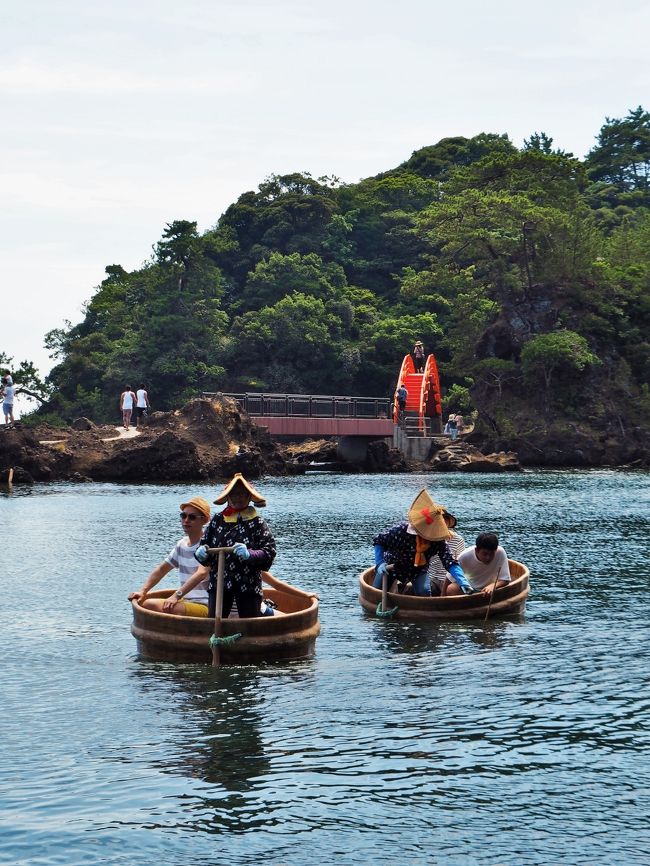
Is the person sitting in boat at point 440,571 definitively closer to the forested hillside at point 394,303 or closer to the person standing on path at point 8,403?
the person standing on path at point 8,403

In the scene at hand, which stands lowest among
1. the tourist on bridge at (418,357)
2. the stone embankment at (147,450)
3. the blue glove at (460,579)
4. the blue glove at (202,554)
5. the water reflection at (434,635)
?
the water reflection at (434,635)

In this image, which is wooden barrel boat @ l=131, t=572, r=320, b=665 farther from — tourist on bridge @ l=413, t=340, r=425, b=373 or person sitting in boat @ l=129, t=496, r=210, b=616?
tourist on bridge @ l=413, t=340, r=425, b=373

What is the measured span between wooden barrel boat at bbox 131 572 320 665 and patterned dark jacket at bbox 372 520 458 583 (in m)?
2.68

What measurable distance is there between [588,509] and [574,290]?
36488 mm

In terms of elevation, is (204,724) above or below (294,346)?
below

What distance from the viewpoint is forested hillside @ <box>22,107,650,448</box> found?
73.4 m

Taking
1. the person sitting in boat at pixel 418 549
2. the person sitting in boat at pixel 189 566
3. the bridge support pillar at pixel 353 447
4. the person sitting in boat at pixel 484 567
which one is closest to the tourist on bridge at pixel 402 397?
the bridge support pillar at pixel 353 447

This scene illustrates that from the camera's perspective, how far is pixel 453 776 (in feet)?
35.1

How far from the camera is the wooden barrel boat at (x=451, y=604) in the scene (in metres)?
17.4

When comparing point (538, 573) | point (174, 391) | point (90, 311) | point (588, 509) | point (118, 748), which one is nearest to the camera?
point (118, 748)

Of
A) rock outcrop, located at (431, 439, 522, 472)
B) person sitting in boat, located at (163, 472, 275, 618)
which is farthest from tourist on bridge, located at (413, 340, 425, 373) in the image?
person sitting in boat, located at (163, 472, 275, 618)

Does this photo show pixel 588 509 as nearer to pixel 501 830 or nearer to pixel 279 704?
pixel 279 704

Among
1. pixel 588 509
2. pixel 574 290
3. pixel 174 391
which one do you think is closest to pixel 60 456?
pixel 588 509

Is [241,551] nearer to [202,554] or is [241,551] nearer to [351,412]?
[202,554]
